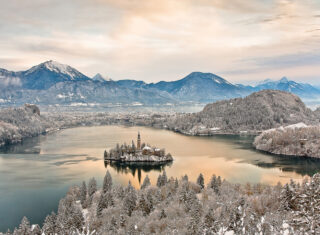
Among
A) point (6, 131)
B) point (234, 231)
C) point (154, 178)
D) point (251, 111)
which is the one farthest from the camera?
point (251, 111)

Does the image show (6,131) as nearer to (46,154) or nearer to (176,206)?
(46,154)

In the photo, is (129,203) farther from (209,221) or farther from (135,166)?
(135,166)

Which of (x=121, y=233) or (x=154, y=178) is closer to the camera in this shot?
(x=121, y=233)

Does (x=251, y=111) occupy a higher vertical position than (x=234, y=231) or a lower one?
higher

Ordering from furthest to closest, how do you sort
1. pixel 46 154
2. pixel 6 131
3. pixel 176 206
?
pixel 6 131 < pixel 46 154 < pixel 176 206

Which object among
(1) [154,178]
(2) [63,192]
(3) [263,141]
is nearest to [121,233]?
(2) [63,192]
